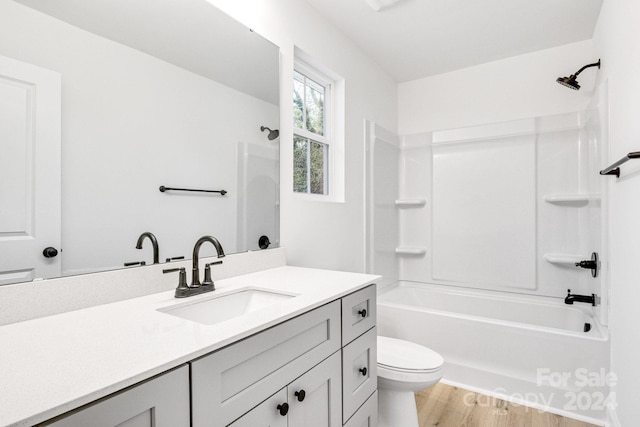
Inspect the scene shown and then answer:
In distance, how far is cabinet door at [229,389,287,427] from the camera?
82 cm

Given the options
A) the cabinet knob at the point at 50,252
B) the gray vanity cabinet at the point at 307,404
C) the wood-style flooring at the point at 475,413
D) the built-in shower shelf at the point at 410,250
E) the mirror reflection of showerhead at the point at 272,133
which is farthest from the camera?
the built-in shower shelf at the point at 410,250

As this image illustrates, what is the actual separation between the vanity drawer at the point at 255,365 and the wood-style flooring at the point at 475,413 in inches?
51.2

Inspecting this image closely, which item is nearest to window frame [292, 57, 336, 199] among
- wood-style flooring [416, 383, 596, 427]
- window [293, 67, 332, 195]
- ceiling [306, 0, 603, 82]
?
window [293, 67, 332, 195]

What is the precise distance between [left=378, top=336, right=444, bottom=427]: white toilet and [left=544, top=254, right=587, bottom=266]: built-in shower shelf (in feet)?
5.18

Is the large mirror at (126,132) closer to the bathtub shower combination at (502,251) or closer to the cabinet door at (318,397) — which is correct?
the cabinet door at (318,397)

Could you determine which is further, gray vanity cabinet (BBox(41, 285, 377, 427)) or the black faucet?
the black faucet

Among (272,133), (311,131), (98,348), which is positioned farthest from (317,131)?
(98,348)

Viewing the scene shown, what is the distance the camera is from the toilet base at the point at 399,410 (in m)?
1.66

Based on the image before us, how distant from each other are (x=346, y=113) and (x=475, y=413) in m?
2.14

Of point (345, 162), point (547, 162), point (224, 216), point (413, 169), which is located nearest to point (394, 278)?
point (413, 169)

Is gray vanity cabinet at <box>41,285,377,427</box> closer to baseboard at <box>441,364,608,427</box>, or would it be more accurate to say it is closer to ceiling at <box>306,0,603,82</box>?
baseboard at <box>441,364,608,427</box>

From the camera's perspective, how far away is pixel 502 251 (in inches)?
114

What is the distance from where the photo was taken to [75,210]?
102cm

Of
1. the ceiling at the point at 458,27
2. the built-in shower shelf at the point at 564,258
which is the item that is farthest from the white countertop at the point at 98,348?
the built-in shower shelf at the point at 564,258
